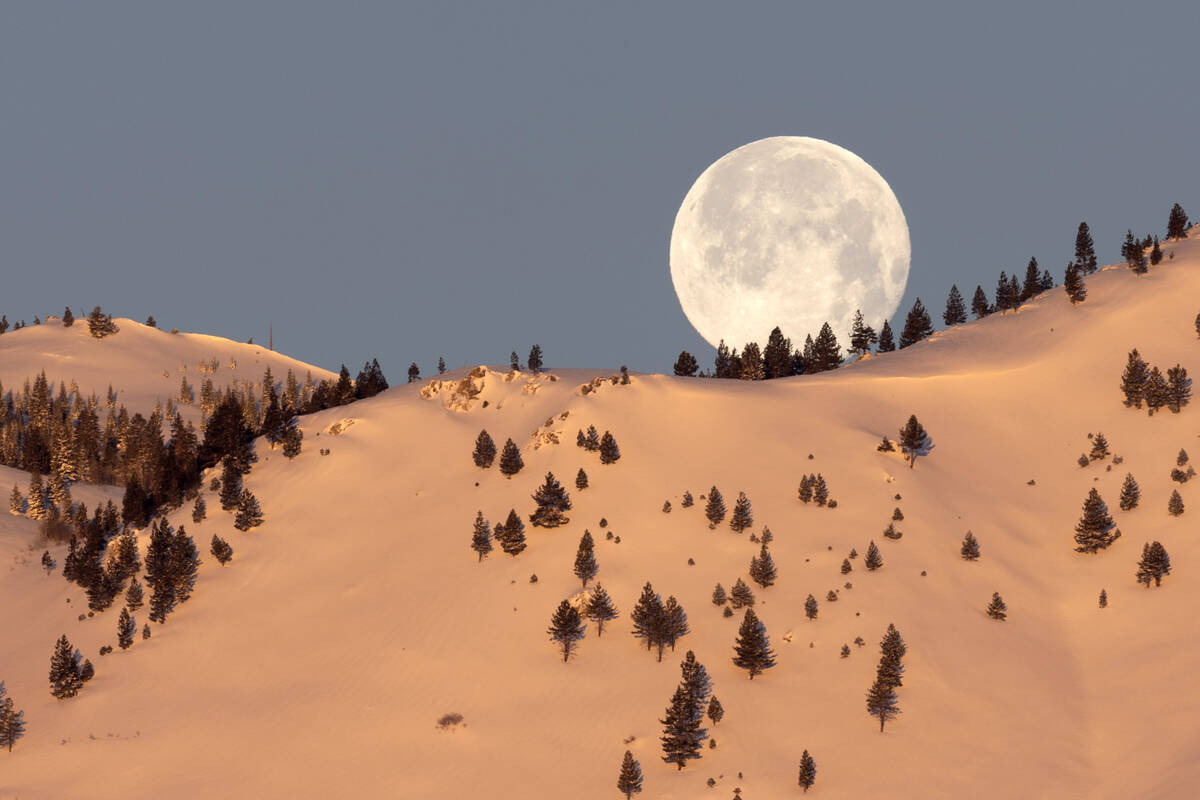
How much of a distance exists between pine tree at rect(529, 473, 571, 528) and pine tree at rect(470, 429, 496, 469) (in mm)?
14929

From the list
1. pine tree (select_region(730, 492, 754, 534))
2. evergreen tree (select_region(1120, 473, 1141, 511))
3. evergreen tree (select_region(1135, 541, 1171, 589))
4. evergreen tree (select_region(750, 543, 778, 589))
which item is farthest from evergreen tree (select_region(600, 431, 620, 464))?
evergreen tree (select_region(1135, 541, 1171, 589))

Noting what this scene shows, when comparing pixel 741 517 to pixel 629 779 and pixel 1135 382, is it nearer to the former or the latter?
pixel 629 779

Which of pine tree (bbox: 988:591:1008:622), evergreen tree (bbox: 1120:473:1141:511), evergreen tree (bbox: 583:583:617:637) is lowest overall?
pine tree (bbox: 988:591:1008:622)

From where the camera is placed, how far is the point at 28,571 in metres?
118

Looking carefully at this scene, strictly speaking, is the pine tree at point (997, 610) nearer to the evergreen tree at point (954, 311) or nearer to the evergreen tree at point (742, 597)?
the evergreen tree at point (742, 597)

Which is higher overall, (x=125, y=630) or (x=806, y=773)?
(x=125, y=630)

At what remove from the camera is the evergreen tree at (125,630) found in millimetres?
97562

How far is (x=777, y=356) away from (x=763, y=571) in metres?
71.6

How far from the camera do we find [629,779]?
7369cm

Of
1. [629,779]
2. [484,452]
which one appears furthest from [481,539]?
[629,779]

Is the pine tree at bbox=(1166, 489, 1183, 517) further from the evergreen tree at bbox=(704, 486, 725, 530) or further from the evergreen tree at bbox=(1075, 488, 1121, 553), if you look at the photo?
the evergreen tree at bbox=(704, 486, 725, 530)

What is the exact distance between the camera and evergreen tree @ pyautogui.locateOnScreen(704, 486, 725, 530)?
4082 inches

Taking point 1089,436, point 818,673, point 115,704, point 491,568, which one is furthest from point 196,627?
point 1089,436

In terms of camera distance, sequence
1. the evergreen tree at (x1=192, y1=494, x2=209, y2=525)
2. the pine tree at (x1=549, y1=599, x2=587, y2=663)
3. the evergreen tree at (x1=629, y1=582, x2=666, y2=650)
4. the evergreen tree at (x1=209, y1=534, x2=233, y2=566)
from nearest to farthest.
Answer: the evergreen tree at (x1=629, y1=582, x2=666, y2=650) → the pine tree at (x1=549, y1=599, x2=587, y2=663) → the evergreen tree at (x1=209, y1=534, x2=233, y2=566) → the evergreen tree at (x1=192, y1=494, x2=209, y2=525)
